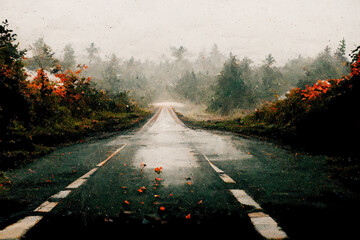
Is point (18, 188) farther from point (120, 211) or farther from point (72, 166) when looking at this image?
point (120, 211)

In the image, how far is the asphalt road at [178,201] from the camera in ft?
9.27

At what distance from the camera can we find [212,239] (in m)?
2.63

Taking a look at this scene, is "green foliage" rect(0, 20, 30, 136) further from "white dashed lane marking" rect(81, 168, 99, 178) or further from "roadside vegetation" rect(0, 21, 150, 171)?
"white dashed lane marking" rect(81, 168, 99, 178)

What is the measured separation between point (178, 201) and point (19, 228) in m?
2.12

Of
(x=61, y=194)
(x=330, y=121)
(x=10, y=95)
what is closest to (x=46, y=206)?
(x=61, y=194)

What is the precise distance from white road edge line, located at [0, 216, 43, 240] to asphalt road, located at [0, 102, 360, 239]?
0.01m

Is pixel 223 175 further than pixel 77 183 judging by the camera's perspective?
Yes

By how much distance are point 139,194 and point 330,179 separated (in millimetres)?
3857

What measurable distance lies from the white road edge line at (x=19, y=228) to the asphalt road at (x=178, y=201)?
0.03 ft

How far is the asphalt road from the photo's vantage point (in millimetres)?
2826

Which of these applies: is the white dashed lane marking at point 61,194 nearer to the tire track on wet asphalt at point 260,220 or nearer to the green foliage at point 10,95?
the tire track on wet asphalt at point 260,220

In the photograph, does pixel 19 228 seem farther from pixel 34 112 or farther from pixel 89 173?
pixel 34 112

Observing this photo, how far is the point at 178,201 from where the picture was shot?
3818 millimetres

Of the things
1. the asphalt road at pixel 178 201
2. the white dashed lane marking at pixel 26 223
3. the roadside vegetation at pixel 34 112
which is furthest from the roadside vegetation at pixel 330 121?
the roadside vegetation at pixel 34 112
